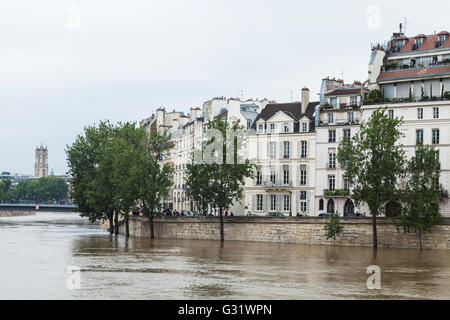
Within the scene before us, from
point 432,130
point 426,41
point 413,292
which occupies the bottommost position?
point 413,292

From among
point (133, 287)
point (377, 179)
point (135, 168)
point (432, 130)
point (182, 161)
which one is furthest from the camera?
point (182, 161)

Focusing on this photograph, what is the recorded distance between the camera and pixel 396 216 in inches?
2280

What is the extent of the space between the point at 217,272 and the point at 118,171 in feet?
125

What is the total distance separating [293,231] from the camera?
63.4 m

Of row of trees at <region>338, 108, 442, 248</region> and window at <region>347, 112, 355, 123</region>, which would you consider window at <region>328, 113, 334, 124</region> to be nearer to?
window at <region>347, 112, 355, 123</region>

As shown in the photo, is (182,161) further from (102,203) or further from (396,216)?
(396,216)

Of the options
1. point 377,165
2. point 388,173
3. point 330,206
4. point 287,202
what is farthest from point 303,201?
point 388,173

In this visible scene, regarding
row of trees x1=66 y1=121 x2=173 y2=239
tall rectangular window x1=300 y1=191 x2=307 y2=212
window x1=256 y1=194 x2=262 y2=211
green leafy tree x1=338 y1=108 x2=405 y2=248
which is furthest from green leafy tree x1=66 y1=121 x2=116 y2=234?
green leafy tree x1=338 y1=108 x2=405 y2=248

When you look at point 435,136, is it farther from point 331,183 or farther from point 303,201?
point 303,201
